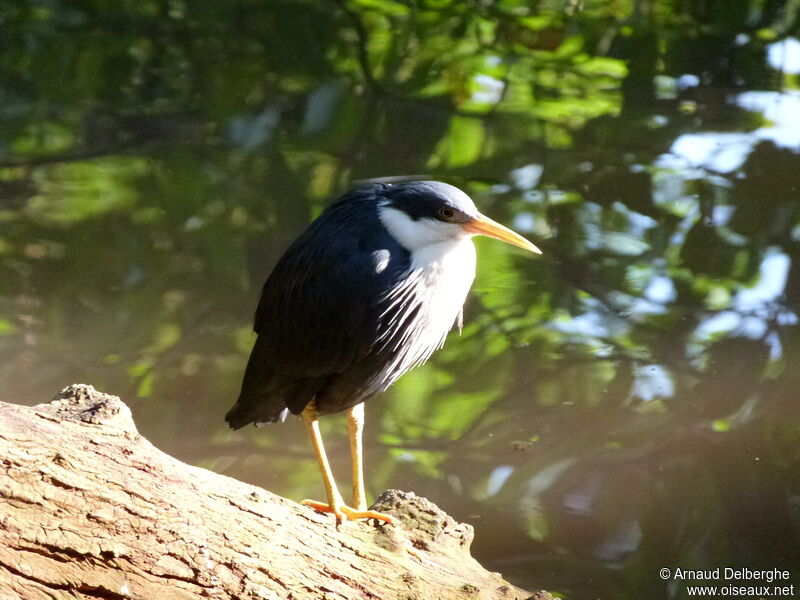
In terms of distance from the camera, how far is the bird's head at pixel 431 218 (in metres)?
1.72

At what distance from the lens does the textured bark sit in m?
1.32

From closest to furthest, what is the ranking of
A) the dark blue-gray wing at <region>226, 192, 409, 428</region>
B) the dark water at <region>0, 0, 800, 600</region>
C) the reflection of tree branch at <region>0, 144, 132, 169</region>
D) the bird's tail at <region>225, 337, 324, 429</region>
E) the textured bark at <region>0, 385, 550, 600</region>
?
the textured bark at <region>0, 385, 550, 600</region> → the dark blue-gray wing at <region>226, 192, 409, 428</region> → the bird's tail at <region>225, 337, 324, 429</region> → the dark water at <region>0, 0, 800, 600</region> → the reflection of tree branch at <region>0, 144, 132, 169</region>

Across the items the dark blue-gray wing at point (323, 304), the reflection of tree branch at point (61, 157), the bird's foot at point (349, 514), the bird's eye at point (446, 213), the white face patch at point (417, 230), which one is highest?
the bird's eye at point (446, 213)

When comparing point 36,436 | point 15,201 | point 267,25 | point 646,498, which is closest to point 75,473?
point 36,436

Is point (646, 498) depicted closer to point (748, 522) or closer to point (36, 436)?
point (748, 522)

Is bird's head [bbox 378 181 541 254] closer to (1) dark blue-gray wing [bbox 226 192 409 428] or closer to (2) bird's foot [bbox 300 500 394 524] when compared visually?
(1) dark blue-gray wing [bbox 226 192 409 428]

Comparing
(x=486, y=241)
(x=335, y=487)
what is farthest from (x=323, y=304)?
(x=486, y=241)

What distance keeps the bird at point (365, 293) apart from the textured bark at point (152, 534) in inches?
6.1

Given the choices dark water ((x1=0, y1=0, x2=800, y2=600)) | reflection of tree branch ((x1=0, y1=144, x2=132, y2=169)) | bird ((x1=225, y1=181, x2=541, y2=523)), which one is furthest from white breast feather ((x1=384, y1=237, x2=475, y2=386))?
reflection of tree branch ((x1=0, y1=144, x2=132, y2=169))

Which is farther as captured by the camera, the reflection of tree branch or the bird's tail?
the reflection of tree branch

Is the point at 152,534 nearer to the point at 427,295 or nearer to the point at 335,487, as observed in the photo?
the point at 335,487

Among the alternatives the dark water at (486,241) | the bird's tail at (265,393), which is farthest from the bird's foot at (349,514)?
the dark water at (486,241)

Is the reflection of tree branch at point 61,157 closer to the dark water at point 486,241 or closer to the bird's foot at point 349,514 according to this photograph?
the dark water at point 486,241

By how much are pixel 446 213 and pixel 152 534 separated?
0.83m
